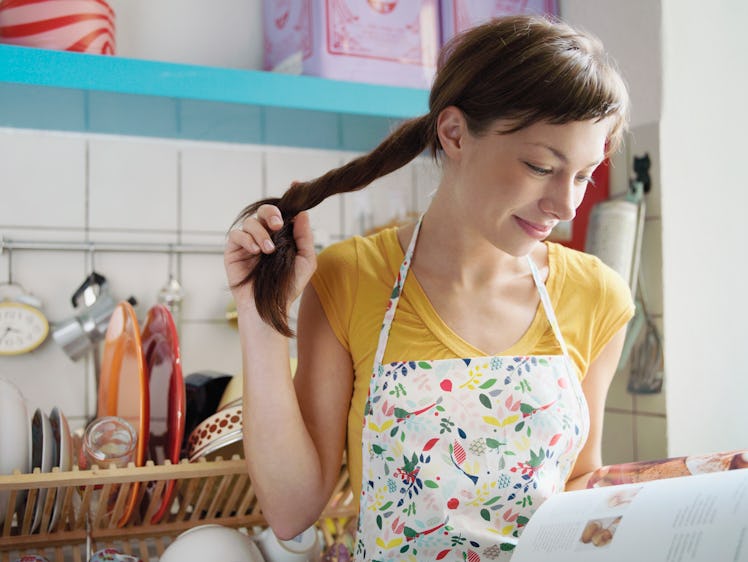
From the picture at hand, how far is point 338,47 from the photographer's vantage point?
1310 millimetres

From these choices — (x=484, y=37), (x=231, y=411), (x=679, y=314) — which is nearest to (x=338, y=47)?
(x=484, y=37)

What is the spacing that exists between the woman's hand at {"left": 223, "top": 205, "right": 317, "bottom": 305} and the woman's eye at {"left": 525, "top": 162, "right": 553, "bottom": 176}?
0.82ft

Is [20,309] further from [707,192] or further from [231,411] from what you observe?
[707,192]

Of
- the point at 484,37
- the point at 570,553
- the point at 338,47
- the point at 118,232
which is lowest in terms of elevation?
the point at 570,553

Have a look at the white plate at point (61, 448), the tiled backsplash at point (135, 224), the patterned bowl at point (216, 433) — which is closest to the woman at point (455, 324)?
the patterned bowl at point (216, 433)

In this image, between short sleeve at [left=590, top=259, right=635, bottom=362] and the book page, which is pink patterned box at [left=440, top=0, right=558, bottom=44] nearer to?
short sleeve at [left=590, top=259, right=635, bottom=362]

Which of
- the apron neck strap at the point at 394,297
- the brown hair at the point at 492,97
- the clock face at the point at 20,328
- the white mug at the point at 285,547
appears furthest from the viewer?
the clock face at the point at 20,328

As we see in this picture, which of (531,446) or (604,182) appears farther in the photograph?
(604,182)

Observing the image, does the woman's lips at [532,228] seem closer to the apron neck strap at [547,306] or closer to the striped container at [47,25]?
the apron neck strap at [547,306]

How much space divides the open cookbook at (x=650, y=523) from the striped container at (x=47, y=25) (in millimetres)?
880

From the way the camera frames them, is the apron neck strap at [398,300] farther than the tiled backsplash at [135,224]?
No

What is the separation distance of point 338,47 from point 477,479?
73cm

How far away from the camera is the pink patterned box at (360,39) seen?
1305mm

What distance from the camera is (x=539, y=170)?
84cm
